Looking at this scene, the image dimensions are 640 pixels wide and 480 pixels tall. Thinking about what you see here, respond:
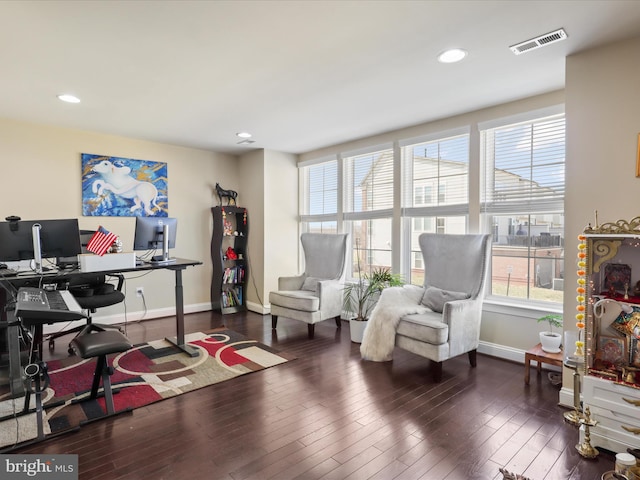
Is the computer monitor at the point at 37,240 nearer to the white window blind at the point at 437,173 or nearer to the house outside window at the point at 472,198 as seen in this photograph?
the house outside window at the point at 472,198

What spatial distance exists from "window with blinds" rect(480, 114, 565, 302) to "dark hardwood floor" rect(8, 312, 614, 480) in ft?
2.85

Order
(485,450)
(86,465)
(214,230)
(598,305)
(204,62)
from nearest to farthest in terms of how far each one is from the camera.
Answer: (86,465), (485,450), (598,305), (204,62), (214,230)

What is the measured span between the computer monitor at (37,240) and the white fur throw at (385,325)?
9.12 ft

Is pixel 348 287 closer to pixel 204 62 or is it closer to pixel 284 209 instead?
pixel 284 209

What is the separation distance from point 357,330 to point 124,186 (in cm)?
359

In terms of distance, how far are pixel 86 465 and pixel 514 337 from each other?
3468 mm

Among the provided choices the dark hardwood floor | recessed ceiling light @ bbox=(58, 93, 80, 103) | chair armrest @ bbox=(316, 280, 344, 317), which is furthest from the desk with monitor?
chair armrest @ bbox=(316, 280, 344, 317)

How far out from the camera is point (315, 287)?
14.8 ft

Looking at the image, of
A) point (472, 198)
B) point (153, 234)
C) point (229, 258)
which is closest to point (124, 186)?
point (153, 234)

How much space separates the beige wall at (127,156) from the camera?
3.99 meters

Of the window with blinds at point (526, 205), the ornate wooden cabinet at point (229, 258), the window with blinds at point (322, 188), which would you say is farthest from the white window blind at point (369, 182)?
the ornate wooden cabinet at point (229, 258)

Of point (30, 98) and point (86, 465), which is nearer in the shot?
point (86, 465)

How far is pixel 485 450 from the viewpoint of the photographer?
79.6 inches

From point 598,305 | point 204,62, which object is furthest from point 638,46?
point 204,62
